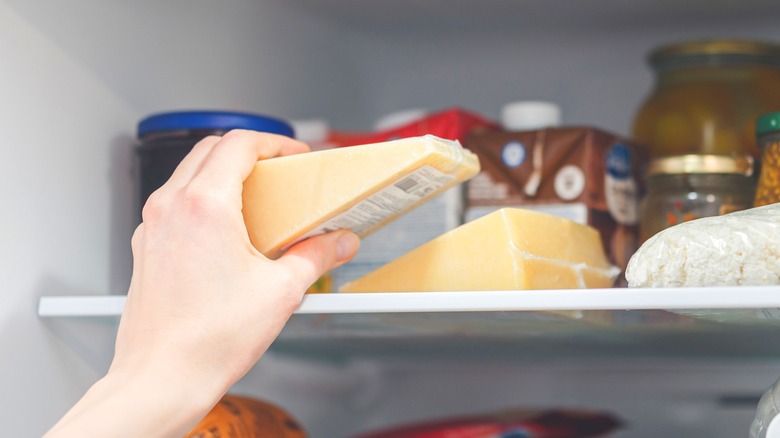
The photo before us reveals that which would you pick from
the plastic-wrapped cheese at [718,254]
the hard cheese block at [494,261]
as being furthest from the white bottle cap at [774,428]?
the hard cheese block at [494,261]

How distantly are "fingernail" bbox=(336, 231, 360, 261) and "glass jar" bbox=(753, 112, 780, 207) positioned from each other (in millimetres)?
380

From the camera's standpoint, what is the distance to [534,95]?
4.57 ft

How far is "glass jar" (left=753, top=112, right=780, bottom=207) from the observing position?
0.83 meters

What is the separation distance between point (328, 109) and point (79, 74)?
0.53 meters

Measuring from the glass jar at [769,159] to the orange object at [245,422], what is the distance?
541 millimetres

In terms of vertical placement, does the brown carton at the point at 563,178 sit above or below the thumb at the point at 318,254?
above

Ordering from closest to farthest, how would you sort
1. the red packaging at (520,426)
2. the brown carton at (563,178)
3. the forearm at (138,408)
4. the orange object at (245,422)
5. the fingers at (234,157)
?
the forearm at (138,408) < the fingers at (234,157) < the orange object at (245,422) < the brown carton at (563,178) < the red packaging at (520,426)

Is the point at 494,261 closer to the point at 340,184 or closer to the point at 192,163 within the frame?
the point at 340,184

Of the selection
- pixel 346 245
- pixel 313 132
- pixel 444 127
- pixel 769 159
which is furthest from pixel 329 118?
pixel 769 159

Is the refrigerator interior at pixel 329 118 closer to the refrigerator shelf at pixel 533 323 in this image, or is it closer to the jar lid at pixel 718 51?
the refrigerator shelf at pixel 533 323

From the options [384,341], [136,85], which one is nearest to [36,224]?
[136,85]

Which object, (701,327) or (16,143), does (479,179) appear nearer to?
(701,327)

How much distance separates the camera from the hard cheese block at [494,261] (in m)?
0.78

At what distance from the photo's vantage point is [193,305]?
28.3 inches
